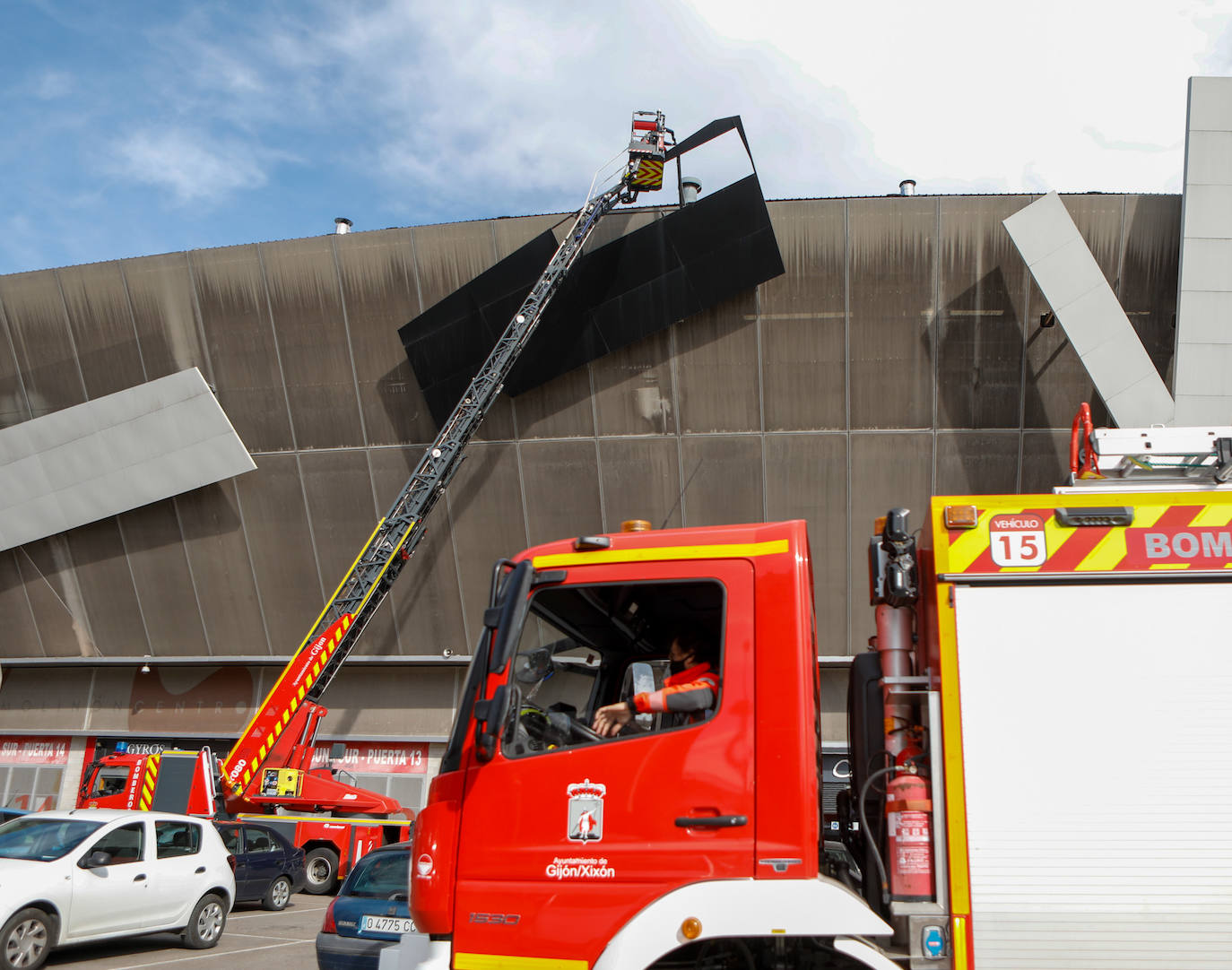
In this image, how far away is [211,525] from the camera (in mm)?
19516

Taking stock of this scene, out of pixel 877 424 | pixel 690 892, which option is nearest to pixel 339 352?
pixel 877 424

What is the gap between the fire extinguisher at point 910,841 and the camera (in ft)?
11.4

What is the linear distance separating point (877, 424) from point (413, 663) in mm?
11110

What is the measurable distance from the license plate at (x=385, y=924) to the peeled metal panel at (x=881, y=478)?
11.8 meters

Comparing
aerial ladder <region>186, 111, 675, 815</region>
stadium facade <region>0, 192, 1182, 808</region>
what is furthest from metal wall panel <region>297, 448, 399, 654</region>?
aerial ladder <region>186, 111, 675, 815</region>

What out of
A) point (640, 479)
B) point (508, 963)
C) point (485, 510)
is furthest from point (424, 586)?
point (508, 963)

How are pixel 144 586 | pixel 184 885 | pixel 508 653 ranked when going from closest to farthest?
pixel 508 653
pixel 184 885
pixel 144 586

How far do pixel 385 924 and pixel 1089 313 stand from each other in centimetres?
1446

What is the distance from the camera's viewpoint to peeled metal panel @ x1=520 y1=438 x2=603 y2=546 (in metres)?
18.0

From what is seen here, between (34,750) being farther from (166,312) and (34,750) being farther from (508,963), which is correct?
(508,963)

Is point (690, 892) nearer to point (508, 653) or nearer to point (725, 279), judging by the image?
point (508, 653)

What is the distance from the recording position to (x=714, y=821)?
3.47 meters

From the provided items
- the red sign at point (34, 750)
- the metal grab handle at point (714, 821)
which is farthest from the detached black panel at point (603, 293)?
the metal grab handle at point (714, 821)

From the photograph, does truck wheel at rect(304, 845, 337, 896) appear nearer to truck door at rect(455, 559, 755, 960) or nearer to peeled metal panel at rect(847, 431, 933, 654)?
peeled metal panel at rect(847, 431, 933, 654)
